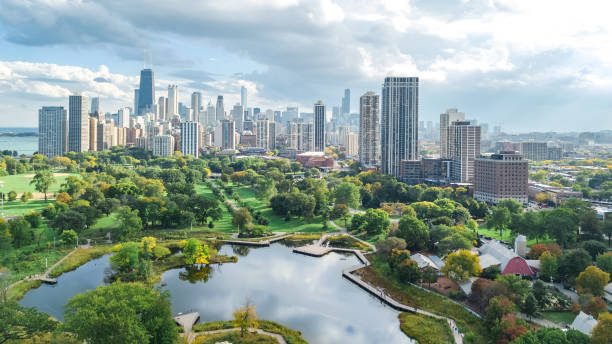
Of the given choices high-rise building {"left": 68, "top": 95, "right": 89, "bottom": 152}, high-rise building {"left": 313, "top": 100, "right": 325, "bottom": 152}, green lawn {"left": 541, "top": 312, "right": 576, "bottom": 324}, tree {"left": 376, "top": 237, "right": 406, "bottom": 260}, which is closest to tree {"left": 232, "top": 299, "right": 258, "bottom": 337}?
tree {"left": 376, "top": 237, "right": 406, "bottom": 260}

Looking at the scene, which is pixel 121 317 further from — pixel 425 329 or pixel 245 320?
pixel 425 329

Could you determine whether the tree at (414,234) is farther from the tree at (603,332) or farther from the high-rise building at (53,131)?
the high-rise building at (53,131)

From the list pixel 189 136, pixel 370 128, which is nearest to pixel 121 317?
pixel 370 128

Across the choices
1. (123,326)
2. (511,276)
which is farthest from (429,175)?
(123,326)

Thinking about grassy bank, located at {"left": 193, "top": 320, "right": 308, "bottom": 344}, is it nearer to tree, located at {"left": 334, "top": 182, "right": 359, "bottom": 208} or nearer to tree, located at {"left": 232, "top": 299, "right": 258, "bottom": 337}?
tree, located at {"left": 232, "top": 299, "right": 258, "bottom": 337}

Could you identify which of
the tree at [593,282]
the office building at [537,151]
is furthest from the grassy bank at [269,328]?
the office building at [537,151]

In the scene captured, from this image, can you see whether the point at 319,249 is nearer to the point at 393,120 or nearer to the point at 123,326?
the point at 123,326


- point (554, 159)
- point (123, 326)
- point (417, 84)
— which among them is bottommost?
point (123, 326)
